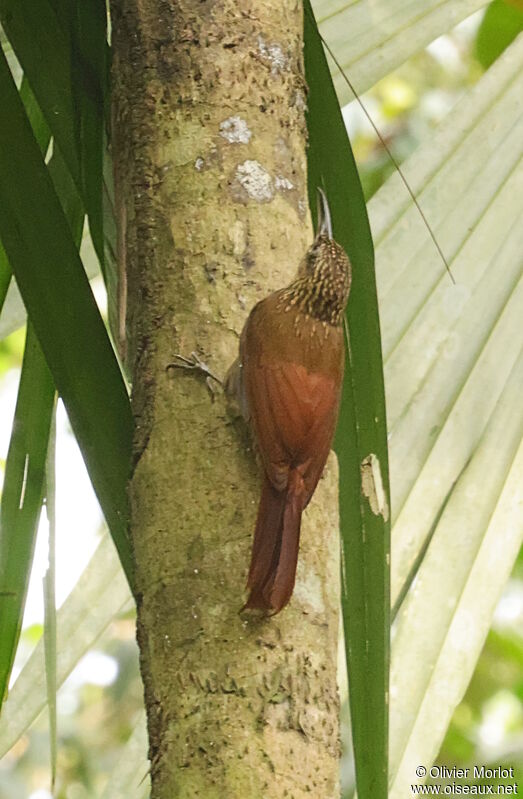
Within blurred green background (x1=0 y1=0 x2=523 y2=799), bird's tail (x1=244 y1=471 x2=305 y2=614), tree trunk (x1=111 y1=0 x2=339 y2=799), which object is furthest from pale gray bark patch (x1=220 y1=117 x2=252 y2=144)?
blurred green background (x1=0 y1=0 x2=523 y2=799)

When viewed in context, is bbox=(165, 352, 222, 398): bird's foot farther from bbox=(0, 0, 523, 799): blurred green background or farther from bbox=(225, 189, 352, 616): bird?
bbox=(0, 0, 523, 799): blurred green background

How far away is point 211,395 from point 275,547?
21 centimetres

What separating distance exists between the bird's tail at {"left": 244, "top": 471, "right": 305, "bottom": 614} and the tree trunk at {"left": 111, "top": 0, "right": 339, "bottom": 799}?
29mm

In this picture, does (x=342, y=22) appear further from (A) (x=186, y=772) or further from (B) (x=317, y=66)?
(A) (x=186, y=772)

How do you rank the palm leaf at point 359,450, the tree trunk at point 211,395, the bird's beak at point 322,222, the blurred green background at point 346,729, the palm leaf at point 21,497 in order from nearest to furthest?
the tree trunk at point 211,395 < the palm leaf at point 359,450 < the palm leaf at point 21,497 < the bird's beak at point 322,222 < the blurred green background at point 346,729

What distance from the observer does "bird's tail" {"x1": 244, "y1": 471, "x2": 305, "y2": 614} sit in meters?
1.12

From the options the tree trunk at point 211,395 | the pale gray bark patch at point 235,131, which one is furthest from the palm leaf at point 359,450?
the pale gray bark patch at point 235,131

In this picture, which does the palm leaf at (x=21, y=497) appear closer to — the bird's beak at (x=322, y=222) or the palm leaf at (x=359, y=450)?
the palm leaf at (x=359, y=450)

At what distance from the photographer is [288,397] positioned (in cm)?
159

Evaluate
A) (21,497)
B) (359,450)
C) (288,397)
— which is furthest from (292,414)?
(21,497)

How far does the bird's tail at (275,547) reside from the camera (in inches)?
44.1

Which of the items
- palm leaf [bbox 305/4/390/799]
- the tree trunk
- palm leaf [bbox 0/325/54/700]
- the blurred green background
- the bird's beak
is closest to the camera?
the tree trunk

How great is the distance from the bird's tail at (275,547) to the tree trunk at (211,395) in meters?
0.03

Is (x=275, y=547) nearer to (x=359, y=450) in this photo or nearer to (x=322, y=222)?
(x=359, y=450)
